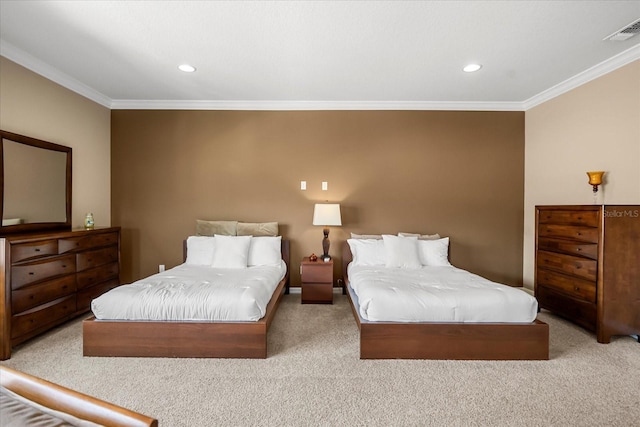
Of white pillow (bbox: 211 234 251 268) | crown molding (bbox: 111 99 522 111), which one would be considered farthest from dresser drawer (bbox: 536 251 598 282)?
white pillow (bbox: 211 234 251 268)

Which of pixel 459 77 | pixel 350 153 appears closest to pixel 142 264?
pixel 350 153

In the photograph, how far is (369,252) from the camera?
3.83 meters

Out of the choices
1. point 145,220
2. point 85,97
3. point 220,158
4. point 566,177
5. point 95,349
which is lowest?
point 95,349

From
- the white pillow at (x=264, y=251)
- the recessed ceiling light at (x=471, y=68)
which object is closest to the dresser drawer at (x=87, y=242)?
the white pillow at (x=264, y=251)

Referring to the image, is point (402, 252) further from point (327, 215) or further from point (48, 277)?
point (48, 277)

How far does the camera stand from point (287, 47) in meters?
2.81

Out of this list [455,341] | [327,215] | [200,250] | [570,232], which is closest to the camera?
[455,341]

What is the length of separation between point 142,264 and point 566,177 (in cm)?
585

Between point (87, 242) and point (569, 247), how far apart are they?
5.23m

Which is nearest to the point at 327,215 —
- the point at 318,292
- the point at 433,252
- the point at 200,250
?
the point at 318,292

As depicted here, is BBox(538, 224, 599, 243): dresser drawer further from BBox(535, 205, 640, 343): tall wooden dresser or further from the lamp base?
the lamp base

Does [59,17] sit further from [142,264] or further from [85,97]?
[142,264]

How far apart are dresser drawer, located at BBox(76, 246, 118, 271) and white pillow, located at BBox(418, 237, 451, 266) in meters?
3.90

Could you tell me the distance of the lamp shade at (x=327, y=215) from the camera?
394 cm
